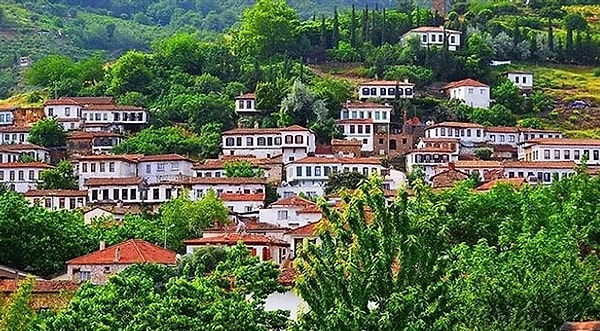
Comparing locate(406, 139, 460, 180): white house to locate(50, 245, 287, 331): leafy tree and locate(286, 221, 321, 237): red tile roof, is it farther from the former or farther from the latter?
locate(50, 245, 287, 331): leafy tree

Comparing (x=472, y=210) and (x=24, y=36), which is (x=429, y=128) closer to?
(x=472, y=210)

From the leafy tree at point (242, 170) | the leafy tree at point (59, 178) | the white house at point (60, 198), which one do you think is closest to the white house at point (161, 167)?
the leafy tree at point (242, 170)

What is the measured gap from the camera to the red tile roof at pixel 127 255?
174ft

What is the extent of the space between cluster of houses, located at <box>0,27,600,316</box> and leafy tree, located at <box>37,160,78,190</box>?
49 cm

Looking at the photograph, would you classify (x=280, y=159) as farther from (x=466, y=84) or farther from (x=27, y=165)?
(x=466, y=84)

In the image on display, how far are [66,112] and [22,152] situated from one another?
6.78m

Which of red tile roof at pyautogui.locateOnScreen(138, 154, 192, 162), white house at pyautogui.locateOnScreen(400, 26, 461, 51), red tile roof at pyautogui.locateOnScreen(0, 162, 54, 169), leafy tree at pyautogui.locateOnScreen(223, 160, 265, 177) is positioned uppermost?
white house at pyautogui.locateOnScreen(400, 26, 461, 51)

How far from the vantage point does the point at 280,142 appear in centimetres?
8306

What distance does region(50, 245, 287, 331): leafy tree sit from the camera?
91.5ft

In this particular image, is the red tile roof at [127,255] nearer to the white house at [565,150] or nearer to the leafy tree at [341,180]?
the leafy tree at [341,180]

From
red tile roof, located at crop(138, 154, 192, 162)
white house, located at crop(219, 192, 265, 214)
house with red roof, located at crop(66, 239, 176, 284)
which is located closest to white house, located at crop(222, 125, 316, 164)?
red tile roof, located at crop(138, 154, 192, 162)

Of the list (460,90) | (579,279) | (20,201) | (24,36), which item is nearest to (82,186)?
(20,201)

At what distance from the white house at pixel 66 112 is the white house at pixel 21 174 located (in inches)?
358

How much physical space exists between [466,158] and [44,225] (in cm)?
3377
